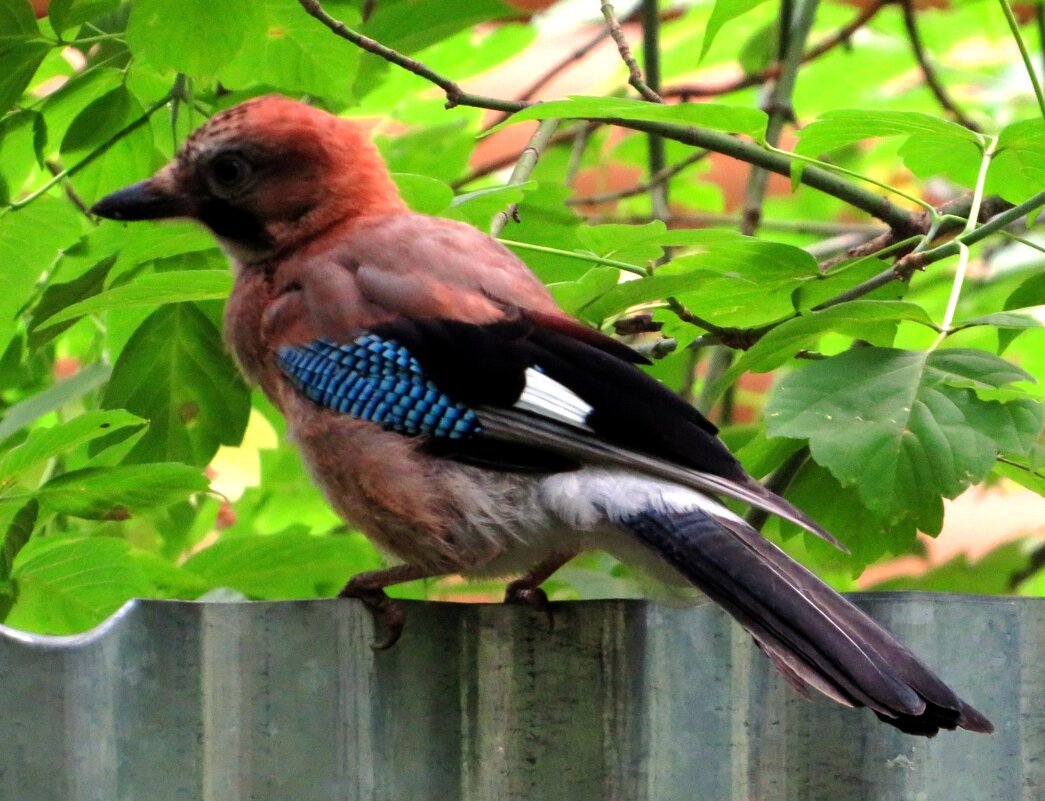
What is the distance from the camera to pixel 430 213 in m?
2.18

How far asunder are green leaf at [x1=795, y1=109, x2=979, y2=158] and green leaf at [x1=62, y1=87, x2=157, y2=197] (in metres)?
1.15

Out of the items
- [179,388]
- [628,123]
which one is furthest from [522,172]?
[179,388]

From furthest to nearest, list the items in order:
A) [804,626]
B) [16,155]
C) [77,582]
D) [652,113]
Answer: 1. [16,155]
2. [77,582]
3. [652,113]
4. [804,626]

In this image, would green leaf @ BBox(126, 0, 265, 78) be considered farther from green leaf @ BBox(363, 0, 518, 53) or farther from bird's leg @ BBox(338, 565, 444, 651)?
bird's leg @ BBox(338, 565, 444, 651)

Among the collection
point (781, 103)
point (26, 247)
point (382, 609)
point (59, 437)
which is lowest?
point (382, 609)

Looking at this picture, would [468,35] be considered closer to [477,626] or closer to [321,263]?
[321,263]

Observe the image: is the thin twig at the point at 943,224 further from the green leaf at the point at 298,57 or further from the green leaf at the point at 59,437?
the green leaf at the point at 59,437

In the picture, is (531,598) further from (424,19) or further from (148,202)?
(424,19)

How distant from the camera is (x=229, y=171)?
2383 mm

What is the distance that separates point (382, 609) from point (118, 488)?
516 mm

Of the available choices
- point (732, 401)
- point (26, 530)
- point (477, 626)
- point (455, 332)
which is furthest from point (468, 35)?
point (477, 626)

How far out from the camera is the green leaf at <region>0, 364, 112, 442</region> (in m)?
2.27

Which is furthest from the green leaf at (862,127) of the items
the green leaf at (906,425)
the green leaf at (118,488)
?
the green leaf at (118,488)

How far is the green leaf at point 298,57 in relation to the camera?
227cm
